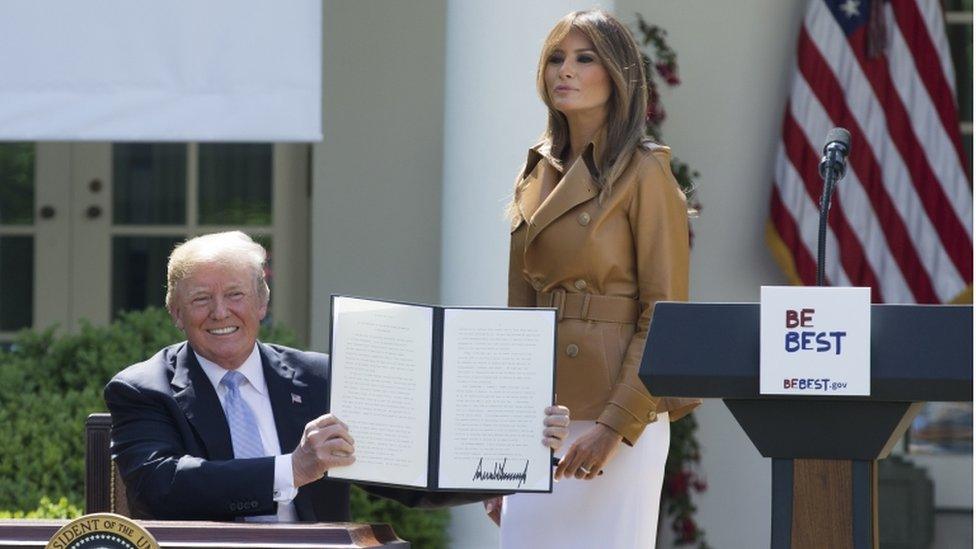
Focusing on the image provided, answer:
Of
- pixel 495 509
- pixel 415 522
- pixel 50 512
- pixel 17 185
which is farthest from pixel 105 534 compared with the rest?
pixel 17 185

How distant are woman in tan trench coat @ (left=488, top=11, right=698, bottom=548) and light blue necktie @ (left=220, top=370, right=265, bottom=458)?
1.79ft

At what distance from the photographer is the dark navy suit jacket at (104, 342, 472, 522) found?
3.19 m

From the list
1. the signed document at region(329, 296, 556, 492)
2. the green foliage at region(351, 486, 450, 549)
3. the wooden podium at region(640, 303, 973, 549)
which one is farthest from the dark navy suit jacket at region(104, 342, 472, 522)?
the green foliage at region(351, 486, 450, 549)

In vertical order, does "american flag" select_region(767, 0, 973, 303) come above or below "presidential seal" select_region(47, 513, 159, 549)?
above

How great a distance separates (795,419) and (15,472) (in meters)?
3.92

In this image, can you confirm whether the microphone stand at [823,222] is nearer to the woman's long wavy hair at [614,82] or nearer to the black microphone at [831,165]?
the black microphone at [831,165]

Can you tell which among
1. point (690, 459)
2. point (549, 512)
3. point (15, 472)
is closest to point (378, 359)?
point (549, 512)

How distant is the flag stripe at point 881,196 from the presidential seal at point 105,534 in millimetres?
5208

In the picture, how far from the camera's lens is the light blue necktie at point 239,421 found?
3436 mm

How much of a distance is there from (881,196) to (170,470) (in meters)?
4.63

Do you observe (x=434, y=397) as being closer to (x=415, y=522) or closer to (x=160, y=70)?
(x=160, y=70)

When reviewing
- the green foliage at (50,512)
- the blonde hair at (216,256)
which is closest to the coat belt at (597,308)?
the blonde hair at (216,256)

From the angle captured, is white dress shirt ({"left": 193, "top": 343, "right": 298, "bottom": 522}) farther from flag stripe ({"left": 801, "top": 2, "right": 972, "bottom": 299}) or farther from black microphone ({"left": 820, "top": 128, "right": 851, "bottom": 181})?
flag stripe ({"left": 801, "top": 2, "right": 972, "bottom": 299})

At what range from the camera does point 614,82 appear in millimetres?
3555
